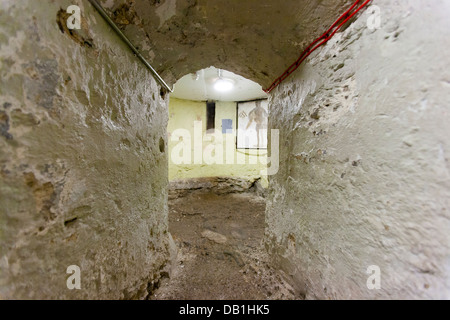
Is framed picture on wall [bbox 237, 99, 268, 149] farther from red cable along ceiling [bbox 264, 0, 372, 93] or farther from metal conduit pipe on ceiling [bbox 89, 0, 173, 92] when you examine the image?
metal conduit pipe on ceiling [bbox 89, 0, 173, 92]

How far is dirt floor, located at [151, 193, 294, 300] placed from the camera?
1135 mm

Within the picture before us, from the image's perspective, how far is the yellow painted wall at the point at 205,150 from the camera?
13.3ft

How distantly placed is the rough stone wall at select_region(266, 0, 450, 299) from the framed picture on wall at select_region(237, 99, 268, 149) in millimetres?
3067

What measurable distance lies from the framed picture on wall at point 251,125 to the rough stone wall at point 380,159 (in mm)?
3067

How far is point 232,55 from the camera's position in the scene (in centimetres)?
122

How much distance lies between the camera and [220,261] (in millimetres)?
1494

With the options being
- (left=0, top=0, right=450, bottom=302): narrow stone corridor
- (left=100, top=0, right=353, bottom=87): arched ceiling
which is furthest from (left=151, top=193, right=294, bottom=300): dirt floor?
(left=100, top=0, right=353, bottom=87): arched ceiling

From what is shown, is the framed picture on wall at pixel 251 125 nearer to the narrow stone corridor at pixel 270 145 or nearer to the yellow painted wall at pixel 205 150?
the yellow painted wall at pixel 205 150

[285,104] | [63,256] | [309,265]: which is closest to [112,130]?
[63,256]

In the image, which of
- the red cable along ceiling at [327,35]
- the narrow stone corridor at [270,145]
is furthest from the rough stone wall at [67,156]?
the red cable along ceiling at [327,35]

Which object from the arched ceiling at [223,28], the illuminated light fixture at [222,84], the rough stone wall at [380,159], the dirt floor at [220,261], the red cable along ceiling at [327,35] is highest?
the illuminated light fixture at [222,84]

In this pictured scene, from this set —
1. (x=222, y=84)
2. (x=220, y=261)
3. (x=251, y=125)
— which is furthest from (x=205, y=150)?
(x=220, y=261)

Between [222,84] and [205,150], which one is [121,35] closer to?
[222,84]

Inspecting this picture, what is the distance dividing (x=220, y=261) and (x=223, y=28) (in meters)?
1.75
